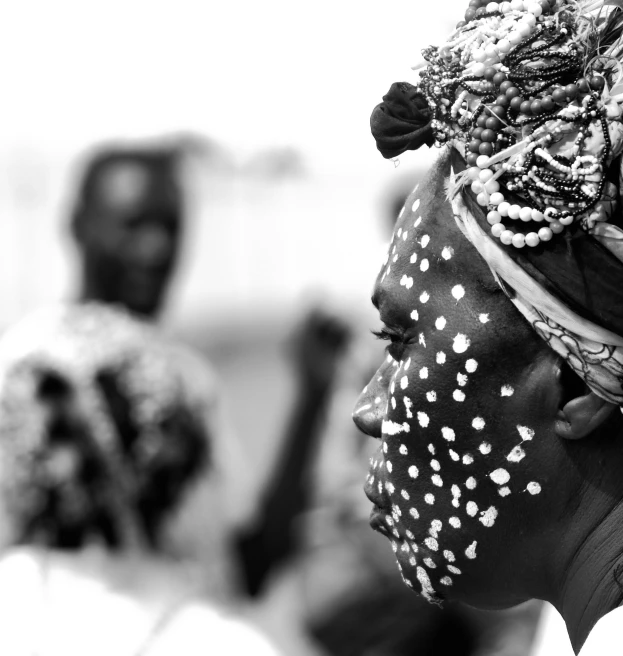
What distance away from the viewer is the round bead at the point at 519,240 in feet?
5.27

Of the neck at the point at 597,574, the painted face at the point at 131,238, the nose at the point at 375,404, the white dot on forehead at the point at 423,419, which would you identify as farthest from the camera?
the painted face at the point at 131,238

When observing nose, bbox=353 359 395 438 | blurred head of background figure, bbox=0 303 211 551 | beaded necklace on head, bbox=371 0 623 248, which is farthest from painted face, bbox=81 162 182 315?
beaded necklace on head, bbox=371 0 623 248

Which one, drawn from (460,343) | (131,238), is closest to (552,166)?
(460,343)

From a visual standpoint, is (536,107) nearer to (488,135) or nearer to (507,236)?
(488,135)

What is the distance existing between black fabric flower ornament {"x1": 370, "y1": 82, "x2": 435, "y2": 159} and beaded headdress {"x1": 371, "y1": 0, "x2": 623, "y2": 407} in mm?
72

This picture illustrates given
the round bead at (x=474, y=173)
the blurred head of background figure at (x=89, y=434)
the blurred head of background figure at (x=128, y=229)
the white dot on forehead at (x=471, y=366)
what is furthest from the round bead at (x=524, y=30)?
the blurred head of background figure at (x=128, y=229)

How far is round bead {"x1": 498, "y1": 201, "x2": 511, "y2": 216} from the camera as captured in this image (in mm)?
1618

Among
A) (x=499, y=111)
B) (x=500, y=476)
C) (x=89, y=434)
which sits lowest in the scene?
(x=89, y=434)

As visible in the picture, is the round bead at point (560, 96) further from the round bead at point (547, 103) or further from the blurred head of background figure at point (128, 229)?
the blurred head of background figure at point (128, 229)

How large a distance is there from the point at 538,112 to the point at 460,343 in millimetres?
382

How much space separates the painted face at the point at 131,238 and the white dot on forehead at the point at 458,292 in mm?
3038

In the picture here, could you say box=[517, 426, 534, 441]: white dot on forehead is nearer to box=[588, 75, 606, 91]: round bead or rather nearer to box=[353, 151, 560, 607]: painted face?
box=[353, 151, 560, 607]: painted face

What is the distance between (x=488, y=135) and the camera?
64.3 inches

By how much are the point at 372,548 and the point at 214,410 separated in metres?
0.86
